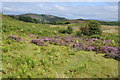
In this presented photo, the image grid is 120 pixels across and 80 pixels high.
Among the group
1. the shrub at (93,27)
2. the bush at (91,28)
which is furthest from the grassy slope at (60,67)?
the shrub at (93,27)

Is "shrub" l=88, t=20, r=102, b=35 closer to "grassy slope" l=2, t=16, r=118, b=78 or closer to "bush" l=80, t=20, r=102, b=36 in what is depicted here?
"bush" l=80, t=20, r=102, b=36

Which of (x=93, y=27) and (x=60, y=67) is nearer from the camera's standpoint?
(x=60, y=67)

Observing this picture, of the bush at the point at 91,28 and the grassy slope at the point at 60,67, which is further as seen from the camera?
the bush at the point at 91,28

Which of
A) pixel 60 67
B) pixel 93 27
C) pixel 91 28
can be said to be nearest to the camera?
pixel 60 67

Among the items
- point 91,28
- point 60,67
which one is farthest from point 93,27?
point 60,67

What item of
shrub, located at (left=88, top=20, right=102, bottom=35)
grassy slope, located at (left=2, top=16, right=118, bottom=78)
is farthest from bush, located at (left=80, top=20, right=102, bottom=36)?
grassy slope, located at (left=2, top=16, right=118, bottom=78)

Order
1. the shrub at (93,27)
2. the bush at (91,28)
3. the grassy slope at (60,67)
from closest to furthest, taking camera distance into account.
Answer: the grassy slope at (60,67)
the bush at (91,28)
the shrub at (93,27)

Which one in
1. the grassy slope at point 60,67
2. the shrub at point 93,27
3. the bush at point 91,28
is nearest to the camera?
the grassy slope at point 60,67

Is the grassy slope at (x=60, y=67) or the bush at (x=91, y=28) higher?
the bush at (x=91, y=28)

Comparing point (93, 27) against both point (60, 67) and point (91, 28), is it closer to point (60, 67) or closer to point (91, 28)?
point (91, 28)

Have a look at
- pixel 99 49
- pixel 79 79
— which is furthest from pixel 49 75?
pixel 99 49

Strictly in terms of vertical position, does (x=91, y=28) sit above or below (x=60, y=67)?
above

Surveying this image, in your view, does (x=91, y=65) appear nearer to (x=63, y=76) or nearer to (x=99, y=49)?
(x=63, y=76)

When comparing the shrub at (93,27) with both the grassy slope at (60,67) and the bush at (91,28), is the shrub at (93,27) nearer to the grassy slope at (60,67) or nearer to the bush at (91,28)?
the bush at (91,28)
